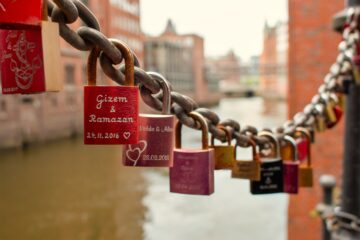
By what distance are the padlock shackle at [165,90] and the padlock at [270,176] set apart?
0.61m

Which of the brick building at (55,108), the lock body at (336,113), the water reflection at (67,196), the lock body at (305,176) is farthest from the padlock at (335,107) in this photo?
the brick building at (55,108)

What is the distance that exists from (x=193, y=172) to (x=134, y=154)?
0.20m

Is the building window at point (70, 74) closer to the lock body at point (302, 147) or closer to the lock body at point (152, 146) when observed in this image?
the lock body at point (302, 147)

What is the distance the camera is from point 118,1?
106 feet

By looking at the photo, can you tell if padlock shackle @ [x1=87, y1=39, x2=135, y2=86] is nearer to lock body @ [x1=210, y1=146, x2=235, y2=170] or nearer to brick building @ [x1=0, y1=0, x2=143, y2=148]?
lock body @ [x1=210, y1=146, x2=235, y2=170]

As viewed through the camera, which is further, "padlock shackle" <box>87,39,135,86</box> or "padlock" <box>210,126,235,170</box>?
"padlock" <box>210,126,235,170</box>

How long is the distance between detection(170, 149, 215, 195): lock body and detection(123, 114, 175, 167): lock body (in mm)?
148

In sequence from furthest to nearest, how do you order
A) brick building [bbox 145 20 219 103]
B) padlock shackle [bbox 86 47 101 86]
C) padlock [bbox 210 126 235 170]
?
brick building [bbox 145 20 219 103], padlock [bbox 210 126 235 170], padlock shackle [bbox 86 47 101 86]

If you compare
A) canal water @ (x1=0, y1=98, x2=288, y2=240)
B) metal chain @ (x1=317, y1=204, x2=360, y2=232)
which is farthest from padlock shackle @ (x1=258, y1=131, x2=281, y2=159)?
canal water @ (x1=0, y1=98, x2=288, y2=240)

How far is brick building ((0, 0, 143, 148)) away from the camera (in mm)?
19438

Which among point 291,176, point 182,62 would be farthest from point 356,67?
point 182,62

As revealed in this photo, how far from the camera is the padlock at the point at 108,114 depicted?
0.78m

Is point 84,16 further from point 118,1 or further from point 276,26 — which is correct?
point 276,26

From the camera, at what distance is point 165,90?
3.05ft
